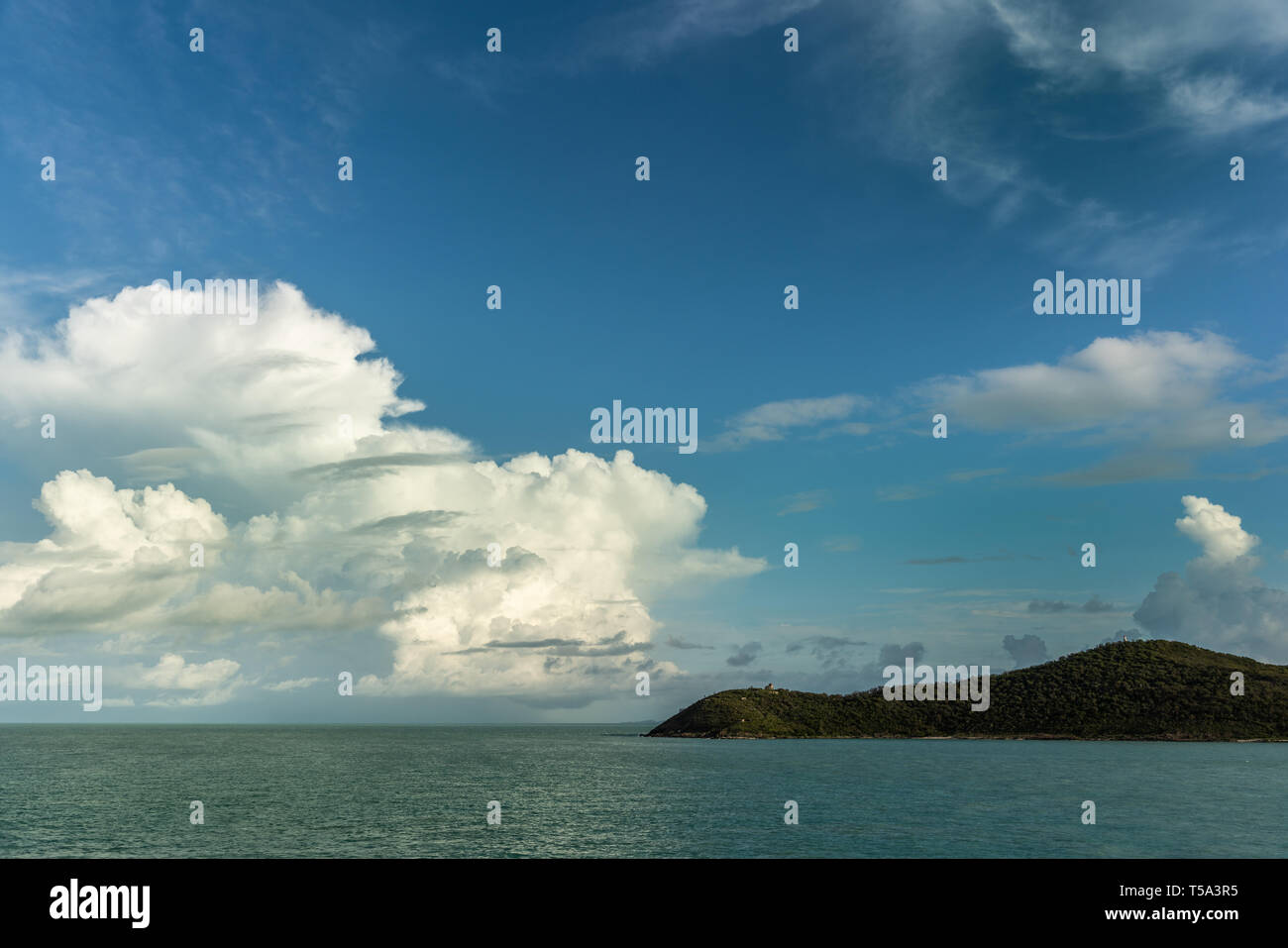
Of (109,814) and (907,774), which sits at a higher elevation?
(109,814)

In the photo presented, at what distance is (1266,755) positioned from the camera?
645 feet

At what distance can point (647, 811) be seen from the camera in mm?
89625

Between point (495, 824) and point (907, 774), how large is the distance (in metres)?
91.2

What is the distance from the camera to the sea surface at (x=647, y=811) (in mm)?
66312

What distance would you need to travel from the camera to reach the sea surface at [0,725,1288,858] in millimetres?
66312
